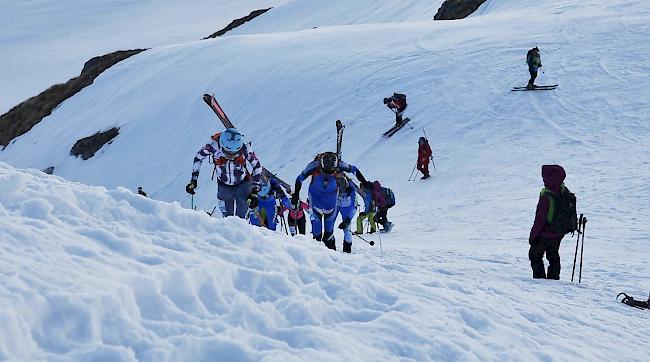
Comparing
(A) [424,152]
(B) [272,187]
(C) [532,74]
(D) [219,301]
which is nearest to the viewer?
(D) [219,301]

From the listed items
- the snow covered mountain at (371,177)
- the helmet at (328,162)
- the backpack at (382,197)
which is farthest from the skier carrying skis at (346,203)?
the backpack at (382,197)

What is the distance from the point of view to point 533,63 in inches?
920

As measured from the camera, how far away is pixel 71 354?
12.4ft

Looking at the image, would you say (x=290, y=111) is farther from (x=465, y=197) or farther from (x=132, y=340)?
(x=132, y=340)

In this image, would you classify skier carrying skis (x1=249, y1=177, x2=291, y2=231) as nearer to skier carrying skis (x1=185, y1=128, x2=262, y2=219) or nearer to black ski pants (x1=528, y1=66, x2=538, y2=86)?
skier carrying skis (x1=185, y1=128, x2=262, y2=219)

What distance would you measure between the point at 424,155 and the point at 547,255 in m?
9.69

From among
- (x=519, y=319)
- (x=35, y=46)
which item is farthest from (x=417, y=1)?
(x=35, y=46)

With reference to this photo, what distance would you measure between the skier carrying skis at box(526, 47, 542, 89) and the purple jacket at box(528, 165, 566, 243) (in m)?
15.6

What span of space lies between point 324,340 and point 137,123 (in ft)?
101

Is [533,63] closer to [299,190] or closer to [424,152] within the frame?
[424,152]

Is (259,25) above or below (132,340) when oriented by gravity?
above

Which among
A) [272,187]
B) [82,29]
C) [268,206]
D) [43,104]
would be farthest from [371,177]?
[82,29]

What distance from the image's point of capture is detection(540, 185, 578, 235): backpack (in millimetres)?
8516

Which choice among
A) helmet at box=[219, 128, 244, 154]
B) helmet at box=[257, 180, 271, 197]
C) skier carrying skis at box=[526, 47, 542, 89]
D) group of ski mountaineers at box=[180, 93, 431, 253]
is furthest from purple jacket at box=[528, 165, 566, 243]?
skier carrying skis at box=[526, 47, 542, 89]
